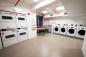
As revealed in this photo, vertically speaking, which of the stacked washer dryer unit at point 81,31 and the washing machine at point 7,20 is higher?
the washing machine at point 7,20

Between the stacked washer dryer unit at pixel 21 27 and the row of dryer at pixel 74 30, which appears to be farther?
the row of dryer at pixel 74 30

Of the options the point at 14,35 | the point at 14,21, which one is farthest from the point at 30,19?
the point at 14,35

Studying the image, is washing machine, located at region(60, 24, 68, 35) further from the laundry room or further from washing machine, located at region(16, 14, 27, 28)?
washing machine, located at region(16, 14, 27, 28)

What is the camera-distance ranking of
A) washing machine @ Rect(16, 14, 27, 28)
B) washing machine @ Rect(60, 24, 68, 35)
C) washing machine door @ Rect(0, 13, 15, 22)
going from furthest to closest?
washing machine @ Rect(60, 24, 68, 35)
washing machine @ Rect(16, 14, 27, 28)
washing machine door @ Rect(0, 13, 15, 22)

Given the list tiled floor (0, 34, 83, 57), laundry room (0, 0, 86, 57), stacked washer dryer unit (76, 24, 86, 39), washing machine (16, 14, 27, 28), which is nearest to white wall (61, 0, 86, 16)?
laundry room (0, 0, 86, 57)

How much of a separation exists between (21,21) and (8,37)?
1131 millimetres

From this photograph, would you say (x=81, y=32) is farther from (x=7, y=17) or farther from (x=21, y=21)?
(x=7, y=17)

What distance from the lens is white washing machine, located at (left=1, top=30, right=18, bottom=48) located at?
6.55 feet

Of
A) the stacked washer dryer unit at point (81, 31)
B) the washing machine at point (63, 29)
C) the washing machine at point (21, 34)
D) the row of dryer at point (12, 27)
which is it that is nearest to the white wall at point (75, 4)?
the stacked washer dryer unit at point (81, 31)

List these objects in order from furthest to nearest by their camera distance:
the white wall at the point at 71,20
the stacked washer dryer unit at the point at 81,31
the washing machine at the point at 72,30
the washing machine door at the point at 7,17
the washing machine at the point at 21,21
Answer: the white wall at the point at 71,20, the washing machine at the point at 72,30, the stacked washer dryer unit at the point at 81,31, the washing machine at the point at 21,21, the washing machine door at the point at 7,17

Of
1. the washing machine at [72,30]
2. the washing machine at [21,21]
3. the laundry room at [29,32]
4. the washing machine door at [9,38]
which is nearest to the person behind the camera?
the laundry room at [29,32]

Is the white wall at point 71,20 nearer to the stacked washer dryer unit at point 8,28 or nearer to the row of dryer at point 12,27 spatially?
the row of dryer at point 12,27

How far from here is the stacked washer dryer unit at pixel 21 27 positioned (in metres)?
2.47

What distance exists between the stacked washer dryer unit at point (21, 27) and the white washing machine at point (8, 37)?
26cm
